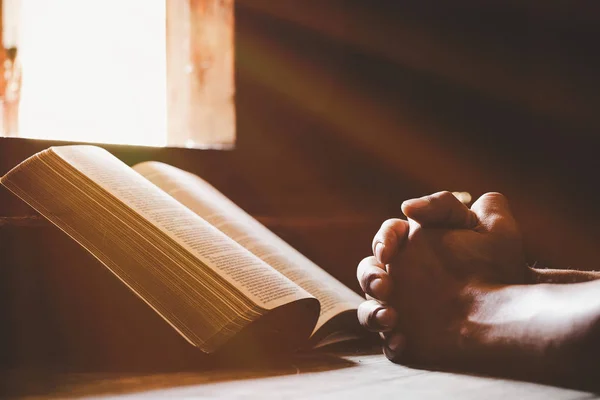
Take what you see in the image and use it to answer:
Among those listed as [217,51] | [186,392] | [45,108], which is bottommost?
[186,392]

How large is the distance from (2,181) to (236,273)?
0.29 m

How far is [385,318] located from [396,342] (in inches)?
1.3

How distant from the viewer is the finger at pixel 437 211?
63cm

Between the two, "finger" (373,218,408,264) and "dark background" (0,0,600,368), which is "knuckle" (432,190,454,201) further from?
"dark background" (0,0,600,368)

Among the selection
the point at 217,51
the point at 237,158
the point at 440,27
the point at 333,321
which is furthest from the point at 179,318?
the point at 440,27

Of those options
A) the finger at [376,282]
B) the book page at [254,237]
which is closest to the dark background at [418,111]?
the book page at [254,237]

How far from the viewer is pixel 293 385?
21.2 inches

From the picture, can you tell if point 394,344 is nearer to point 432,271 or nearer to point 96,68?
point 432,271

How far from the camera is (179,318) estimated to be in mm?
571

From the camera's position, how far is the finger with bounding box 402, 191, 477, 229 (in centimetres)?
63

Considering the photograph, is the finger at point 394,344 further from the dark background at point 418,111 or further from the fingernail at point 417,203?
the dark background at point 418,111

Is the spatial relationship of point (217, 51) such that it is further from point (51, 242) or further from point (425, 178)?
point (51, 242)

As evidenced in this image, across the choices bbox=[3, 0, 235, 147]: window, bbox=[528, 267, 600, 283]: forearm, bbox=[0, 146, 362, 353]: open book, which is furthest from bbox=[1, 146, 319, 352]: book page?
bbox=[3, 0, 235, 147]: window

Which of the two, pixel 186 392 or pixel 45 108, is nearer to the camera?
pixel 186 392
